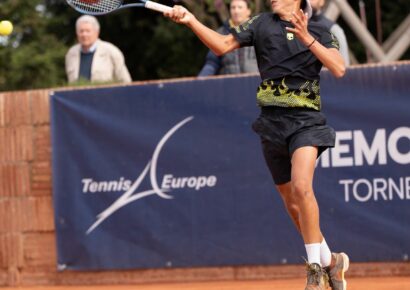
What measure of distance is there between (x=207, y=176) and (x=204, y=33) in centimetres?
297

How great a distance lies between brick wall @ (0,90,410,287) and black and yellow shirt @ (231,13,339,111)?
11.8 ft

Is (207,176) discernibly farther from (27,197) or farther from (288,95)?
(288,95)

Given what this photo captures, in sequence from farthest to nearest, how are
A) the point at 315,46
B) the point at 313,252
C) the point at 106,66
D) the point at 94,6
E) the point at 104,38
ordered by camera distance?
the point at 104,38
the point at 106,66
the point at 94,6
the point at 313,252
the point at 315,46

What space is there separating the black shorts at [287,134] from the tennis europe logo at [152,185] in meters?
2.37

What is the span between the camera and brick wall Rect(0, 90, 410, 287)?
464 inches

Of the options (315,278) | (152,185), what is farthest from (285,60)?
(152,185)

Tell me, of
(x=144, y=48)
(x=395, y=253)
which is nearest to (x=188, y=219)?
(x=395, y=253)

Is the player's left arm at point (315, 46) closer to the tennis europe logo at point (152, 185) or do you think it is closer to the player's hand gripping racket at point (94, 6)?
the player's hand gripping racket at point (94, 6)

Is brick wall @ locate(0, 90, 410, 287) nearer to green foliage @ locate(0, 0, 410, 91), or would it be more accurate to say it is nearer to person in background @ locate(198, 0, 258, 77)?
person in background @ locate(198, 0, 258, 77)

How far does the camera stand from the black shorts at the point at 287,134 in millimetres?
8633

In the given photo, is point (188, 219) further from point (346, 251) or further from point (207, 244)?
point (346, 251)

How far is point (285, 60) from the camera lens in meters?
8.66

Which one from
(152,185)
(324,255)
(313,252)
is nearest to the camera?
(313,252)

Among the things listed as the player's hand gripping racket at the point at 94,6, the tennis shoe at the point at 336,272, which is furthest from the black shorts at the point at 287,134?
the player's hand gripping racket at the point at 94,6
